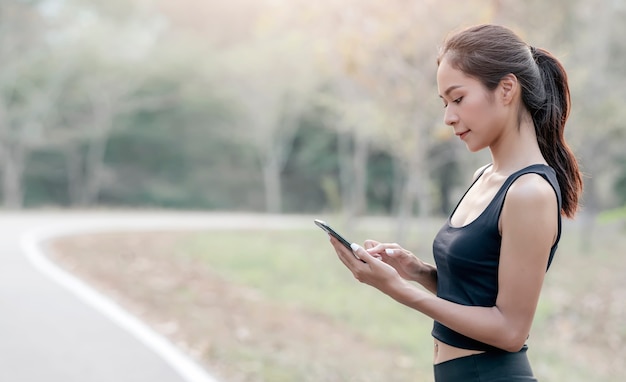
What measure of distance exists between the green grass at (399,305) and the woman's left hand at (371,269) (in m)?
4.48

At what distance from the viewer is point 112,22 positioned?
3103 centimetres

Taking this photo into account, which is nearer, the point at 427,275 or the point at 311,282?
the point at 427,275

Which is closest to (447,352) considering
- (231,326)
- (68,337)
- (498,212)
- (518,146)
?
(498,212)

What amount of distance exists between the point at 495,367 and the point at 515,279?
11.6 inches

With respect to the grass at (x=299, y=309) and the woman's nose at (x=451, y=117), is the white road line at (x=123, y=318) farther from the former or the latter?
the woman's nose at (x=451, y=117)

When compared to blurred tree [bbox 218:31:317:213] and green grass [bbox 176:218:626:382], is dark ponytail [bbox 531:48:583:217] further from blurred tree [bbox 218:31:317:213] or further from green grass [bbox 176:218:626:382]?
blurred tree [bbox 218:31:317:213]

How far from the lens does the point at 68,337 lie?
7.00 m

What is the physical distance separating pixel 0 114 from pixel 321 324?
75.7 feet

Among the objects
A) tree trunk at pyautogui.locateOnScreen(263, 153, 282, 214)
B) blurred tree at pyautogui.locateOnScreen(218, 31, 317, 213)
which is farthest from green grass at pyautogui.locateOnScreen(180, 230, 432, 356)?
tree trunk at pyautogui.locateOnScreen(263, 153, 282, 214)

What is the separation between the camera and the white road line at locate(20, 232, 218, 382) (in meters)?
5.94

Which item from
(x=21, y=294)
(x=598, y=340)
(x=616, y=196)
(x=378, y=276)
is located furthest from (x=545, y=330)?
(x=616, y=196)

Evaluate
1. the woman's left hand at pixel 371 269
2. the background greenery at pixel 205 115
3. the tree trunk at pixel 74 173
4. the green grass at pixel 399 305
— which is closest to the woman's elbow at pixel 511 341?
the woman's left hand at pixel 371 269

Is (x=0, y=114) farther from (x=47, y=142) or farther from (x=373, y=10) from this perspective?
(x=373, y=10)

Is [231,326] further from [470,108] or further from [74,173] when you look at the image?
[74,173]
